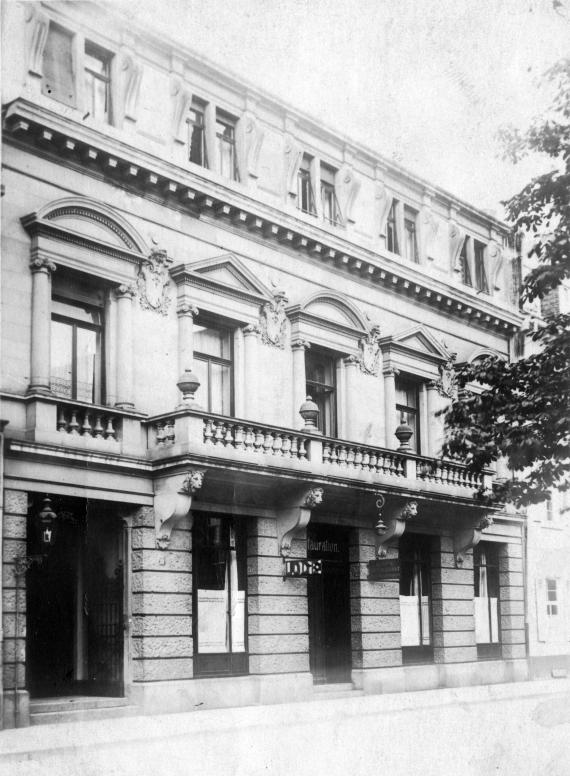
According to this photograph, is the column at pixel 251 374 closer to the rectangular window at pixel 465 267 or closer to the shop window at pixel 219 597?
the shop window at pixel 219 597

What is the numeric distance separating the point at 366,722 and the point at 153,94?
1242 cm

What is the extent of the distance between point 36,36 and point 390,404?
1217 cm

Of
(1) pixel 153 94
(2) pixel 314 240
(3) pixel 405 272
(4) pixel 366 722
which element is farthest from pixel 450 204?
(4) pixel 366 722

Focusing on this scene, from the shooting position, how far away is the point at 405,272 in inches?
1013

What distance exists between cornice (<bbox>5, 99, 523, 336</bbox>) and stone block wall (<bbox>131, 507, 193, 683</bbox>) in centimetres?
631

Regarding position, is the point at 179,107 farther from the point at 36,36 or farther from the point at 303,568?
the point at 303,568

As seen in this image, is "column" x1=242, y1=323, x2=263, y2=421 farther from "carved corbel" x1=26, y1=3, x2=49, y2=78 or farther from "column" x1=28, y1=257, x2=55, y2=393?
"carved corbel" x1=26, y1=3, x2=49, y2=78

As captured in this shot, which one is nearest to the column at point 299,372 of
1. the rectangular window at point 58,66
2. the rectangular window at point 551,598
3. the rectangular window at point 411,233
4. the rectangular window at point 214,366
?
the rectangular window at point 214,366

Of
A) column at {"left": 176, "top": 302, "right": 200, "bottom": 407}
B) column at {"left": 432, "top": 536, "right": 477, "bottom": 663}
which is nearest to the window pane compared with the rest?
column at {"left": 176, "top": 302, "right": 200, "bottom": 407}

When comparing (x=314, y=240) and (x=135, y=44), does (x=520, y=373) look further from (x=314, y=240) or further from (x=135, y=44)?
(x=135, y=44)

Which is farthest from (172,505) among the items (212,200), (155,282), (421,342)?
(421,342)

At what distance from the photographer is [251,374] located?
21.6 m

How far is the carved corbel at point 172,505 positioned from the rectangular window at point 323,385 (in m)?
5.54

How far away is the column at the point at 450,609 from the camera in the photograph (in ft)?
82.0
